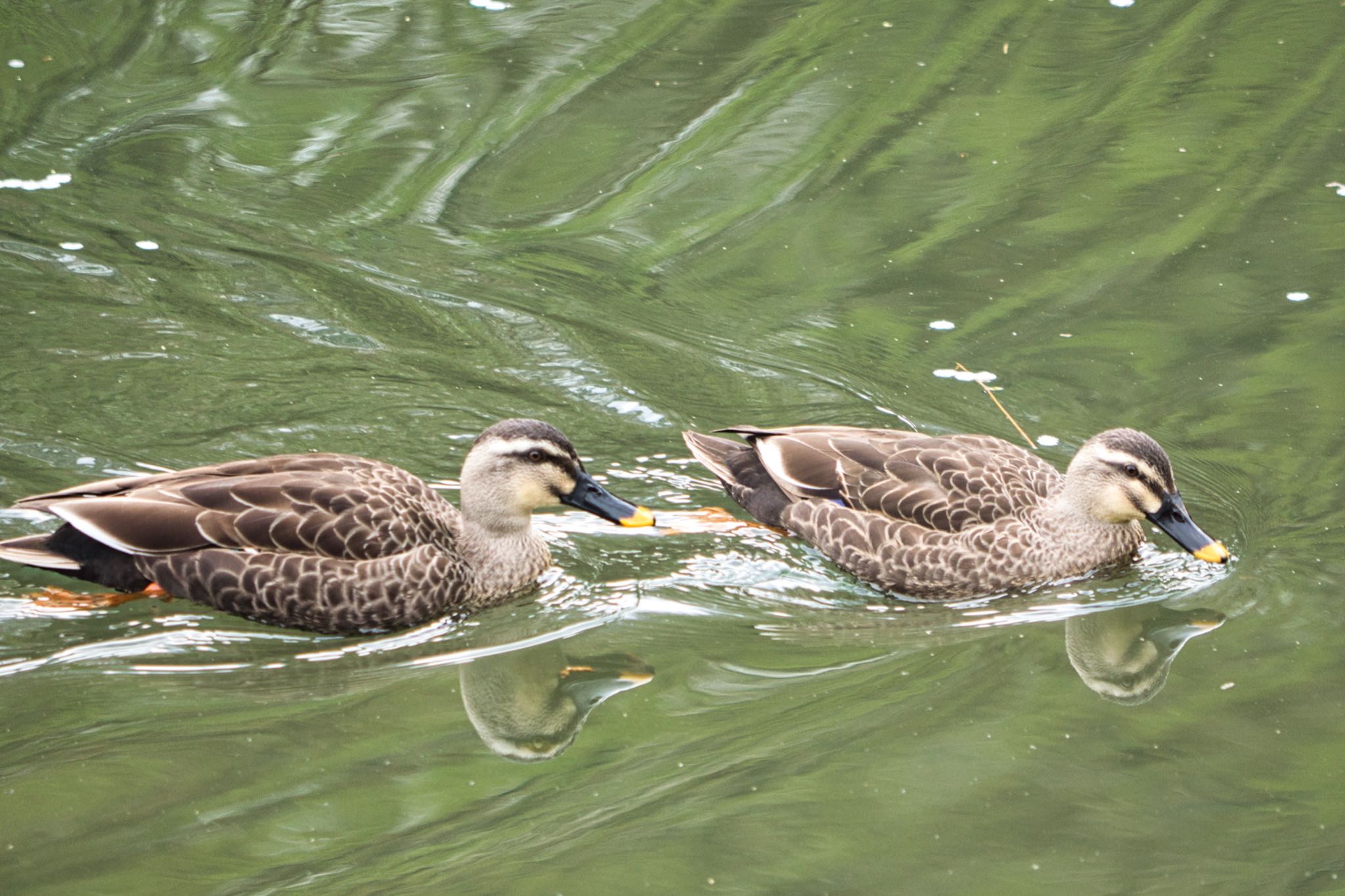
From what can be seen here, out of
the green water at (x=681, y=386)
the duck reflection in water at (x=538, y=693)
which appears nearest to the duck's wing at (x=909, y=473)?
the green water at (x=681, y=386)

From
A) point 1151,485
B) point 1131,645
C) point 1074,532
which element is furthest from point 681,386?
point 1131,645

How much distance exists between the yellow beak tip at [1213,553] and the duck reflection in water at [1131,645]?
0.25 m

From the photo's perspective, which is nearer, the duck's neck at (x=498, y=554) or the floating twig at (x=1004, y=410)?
the duck's neck at (x=498, y=554)

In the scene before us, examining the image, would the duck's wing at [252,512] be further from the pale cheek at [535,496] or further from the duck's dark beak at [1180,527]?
the duck's dark beak at [1180,527]

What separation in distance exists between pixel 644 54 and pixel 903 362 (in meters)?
4.56

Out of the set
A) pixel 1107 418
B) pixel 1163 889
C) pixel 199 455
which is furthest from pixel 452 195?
pixel 1163 889

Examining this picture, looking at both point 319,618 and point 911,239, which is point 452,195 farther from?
point 319,618

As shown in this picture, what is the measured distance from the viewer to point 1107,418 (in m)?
8.88

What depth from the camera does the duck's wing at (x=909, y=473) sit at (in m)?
7.57

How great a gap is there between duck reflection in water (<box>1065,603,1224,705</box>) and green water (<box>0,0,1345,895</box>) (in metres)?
0.03

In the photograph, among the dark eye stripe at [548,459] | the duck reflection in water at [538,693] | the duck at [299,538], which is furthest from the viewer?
the dark eye stripe at [548,459]

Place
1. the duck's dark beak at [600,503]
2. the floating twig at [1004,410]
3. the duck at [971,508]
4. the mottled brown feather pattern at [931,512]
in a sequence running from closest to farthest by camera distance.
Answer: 1. the duck's dark beak at [600,503]
2. the duck at [971,508]
3. the mottled brown feather pattern at [931,512]
4. the floating twig at [1004,410]

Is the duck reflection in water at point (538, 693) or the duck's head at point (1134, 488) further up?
the duck's head at point (1134, 488)

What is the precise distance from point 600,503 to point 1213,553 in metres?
2.74
